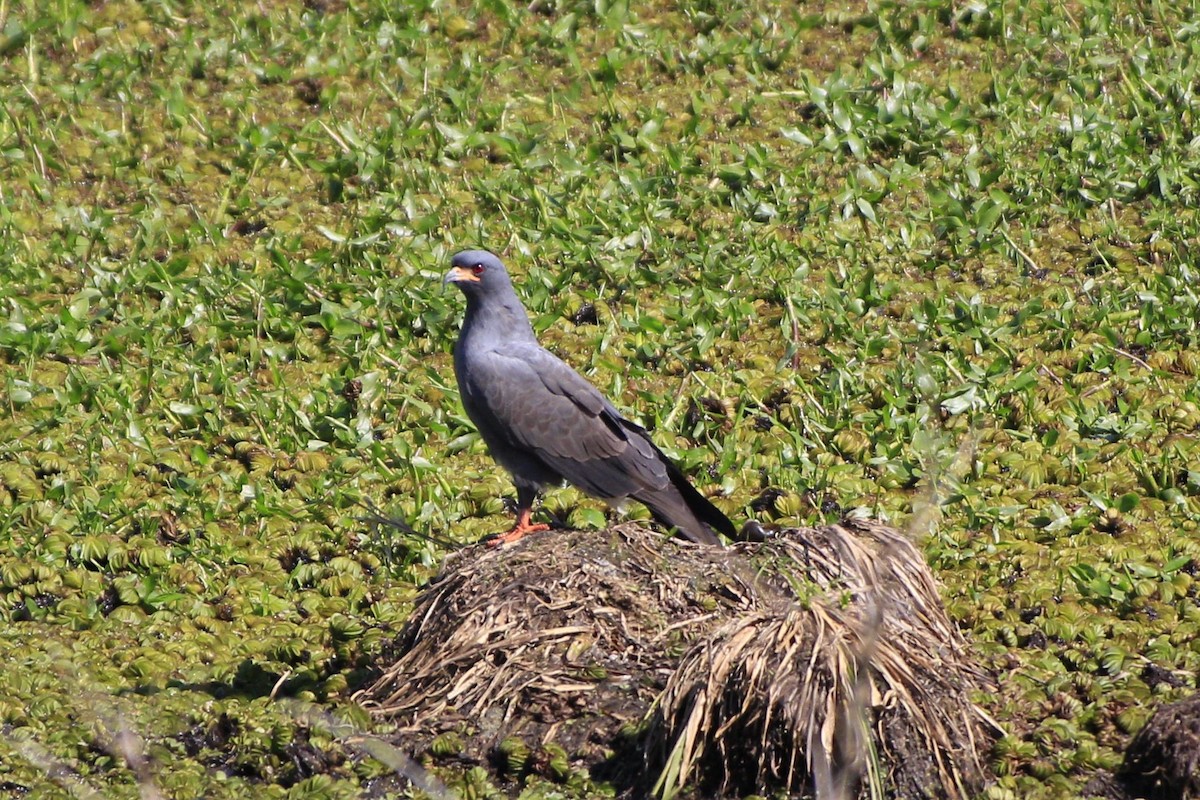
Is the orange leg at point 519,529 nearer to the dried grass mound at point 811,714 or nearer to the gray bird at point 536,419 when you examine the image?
the gray bird at point 536,419

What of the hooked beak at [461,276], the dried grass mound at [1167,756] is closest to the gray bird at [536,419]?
the hooked beak at [461,276]

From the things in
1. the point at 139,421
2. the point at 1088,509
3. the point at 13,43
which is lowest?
the point at 1088,509

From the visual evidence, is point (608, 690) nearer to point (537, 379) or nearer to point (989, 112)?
point (537, 379)

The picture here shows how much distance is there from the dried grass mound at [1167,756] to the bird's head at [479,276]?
3.36 m

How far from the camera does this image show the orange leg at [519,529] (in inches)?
274

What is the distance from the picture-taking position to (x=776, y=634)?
5641 mm

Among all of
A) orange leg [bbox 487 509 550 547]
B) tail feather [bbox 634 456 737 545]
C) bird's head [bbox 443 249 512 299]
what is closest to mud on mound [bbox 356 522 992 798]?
orange leg [bbox 487 509 550 547]

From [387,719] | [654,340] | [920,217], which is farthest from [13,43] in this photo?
[387,719]

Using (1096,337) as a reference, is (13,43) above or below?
above

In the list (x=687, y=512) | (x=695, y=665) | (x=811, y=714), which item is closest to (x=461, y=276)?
(x=687, y=512)

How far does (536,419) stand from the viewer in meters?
7.44

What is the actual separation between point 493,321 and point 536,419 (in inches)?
19.9

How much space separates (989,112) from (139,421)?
559cm

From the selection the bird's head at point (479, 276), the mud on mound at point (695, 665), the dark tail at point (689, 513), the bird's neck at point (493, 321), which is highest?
the bird's head at point (479, 276)
